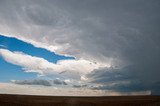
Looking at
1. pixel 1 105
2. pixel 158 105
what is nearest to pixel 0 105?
pixel 1 105

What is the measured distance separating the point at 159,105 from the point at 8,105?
147ft

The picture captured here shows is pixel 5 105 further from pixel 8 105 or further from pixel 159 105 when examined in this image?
pixel 159 105

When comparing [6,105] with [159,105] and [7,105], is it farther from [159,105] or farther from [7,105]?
[159,105]

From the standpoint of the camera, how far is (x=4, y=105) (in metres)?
69.1

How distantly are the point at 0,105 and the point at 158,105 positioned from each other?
4625cm

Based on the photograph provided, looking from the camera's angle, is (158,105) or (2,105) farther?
(158,105)

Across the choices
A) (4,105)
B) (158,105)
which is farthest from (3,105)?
(158,105)

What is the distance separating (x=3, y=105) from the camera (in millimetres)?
68938

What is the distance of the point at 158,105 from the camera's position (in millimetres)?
73250

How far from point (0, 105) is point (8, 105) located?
11.5ft

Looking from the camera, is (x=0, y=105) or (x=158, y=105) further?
(x=158, y=105)

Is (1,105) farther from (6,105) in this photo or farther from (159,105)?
(159,105)

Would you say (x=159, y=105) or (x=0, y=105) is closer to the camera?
(x=0, y=105)

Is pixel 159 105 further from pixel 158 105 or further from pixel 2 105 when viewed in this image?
pixel 2 105
